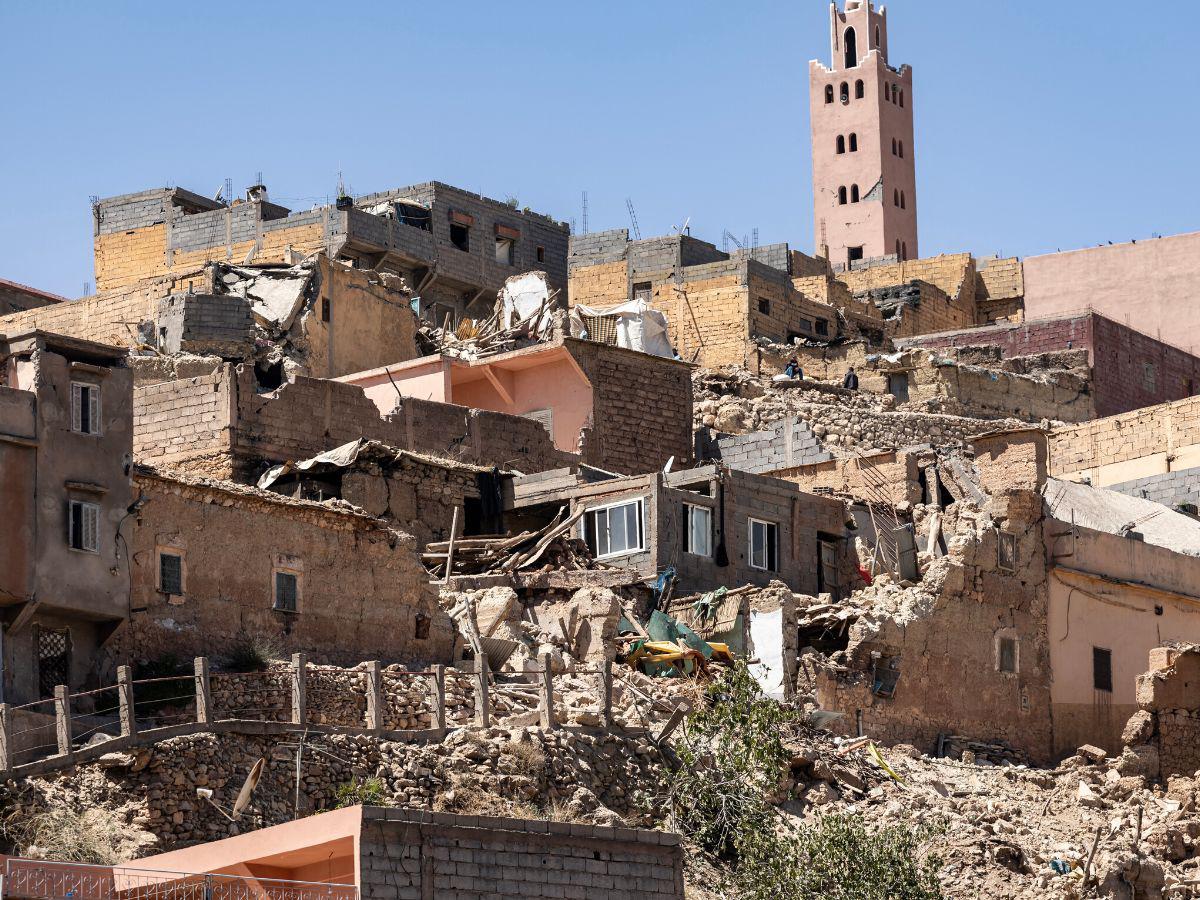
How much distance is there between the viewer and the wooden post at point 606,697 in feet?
79.3

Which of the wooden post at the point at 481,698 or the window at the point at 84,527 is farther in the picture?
the wooden post at the point at 481,698

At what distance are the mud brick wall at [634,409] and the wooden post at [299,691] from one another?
1400 cm

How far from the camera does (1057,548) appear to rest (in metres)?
31.5

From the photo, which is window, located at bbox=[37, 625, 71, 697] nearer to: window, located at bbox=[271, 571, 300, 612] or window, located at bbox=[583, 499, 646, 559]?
window, located at bbox=[271, 571, 300, 612]

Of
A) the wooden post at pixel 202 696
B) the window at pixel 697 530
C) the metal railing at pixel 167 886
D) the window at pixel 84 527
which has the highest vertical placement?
the window at pixel 697 530

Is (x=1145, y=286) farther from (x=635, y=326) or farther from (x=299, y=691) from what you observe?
(x=299, y=691)

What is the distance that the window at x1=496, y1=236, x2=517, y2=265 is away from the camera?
53031 millimetres

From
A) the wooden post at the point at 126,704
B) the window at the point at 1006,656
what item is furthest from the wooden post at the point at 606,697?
the window at the point at 1006,656

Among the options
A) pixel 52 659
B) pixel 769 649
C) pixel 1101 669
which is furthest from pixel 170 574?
pixel 1101 669

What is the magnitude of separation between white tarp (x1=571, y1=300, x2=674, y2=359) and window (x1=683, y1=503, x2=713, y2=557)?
387 inches

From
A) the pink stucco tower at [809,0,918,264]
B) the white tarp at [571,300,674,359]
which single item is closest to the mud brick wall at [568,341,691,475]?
the white tarp at [571,300,674,359]

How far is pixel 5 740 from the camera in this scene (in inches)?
792

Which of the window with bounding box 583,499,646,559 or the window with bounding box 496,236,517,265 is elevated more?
the window with bounding box 496,236,517,265

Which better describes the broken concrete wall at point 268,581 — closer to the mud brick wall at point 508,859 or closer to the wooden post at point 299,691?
the wooden post at point 299,691
